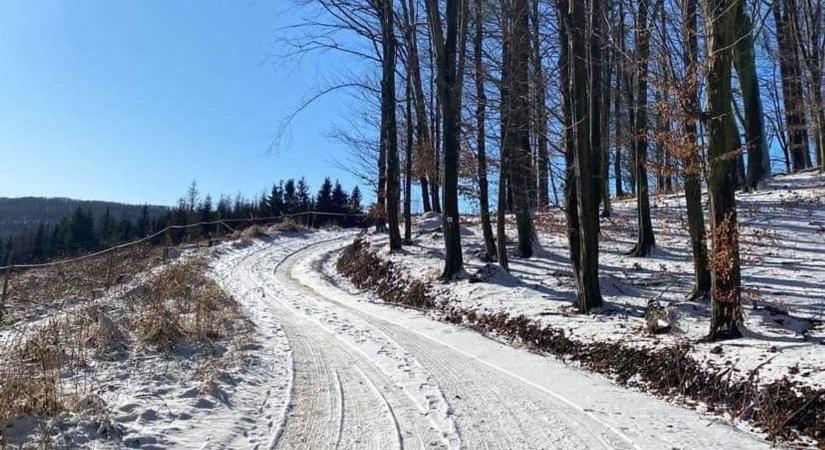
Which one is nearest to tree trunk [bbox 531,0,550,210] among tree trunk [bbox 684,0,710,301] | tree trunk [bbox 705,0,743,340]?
tree trunk [bbox 684,0,710,301]

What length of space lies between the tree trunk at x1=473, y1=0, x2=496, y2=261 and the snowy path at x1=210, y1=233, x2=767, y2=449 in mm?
4960

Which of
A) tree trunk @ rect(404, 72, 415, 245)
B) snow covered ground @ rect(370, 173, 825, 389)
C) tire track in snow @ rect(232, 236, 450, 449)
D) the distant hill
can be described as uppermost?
the distant hill

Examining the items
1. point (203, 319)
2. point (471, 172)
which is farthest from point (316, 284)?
point (203, 319)

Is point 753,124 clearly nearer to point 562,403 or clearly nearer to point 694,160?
point 694,160

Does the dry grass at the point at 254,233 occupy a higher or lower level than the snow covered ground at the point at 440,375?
higher

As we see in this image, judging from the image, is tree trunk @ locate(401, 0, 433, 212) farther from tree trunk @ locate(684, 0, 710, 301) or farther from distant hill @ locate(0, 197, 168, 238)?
distant hill @ locate(0, 197, 168, 238)

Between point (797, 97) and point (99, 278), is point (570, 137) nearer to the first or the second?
point (99, 278)

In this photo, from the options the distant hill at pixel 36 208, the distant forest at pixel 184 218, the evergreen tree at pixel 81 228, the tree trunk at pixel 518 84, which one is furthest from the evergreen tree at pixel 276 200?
the distant hill at pixel 36 208

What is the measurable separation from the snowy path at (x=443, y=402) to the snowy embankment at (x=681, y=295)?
0.73 m

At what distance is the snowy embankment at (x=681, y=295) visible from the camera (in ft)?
19.8

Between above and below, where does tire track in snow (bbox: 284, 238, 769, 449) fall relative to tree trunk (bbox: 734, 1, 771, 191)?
below

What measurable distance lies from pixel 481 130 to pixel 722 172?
8.09 metres

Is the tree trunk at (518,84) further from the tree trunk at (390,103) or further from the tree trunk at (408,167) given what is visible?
the tree trunk at (408,167)

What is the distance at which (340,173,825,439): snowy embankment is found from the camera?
6.04 m
